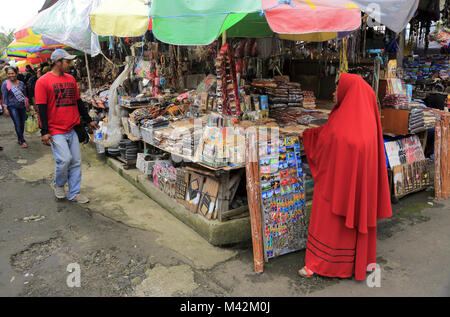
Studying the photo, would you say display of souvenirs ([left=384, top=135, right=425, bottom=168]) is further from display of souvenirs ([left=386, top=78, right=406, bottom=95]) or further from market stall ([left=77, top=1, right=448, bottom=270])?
display of souvenirs ([left=386, top=78, right=406, bottom=95])

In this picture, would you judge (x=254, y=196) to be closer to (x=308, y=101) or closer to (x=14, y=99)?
(x=308, y=101)

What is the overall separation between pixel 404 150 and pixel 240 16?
3363 mm

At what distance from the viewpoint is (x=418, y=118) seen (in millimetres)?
4449

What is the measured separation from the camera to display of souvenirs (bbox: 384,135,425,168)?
4.50 m

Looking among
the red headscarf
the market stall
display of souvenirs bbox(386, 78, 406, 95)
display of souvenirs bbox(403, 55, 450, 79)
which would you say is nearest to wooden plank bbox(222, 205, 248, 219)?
the market stall

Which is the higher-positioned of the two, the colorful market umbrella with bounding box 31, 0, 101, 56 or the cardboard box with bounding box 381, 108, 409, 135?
the colorful market umbrella with bounding box 31, 0, 101, 56

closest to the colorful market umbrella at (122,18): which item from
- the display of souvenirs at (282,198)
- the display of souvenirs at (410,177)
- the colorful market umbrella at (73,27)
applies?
the colorful market umbrella at (73,27)

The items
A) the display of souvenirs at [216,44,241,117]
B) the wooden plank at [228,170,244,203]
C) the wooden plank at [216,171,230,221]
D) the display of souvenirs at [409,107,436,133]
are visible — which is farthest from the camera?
the display of souvenirs at [409,107,436,133]

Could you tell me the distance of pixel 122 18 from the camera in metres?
3.71

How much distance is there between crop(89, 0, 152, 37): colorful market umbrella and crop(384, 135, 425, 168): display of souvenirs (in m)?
3.46

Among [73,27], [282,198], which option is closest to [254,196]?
[282,198]

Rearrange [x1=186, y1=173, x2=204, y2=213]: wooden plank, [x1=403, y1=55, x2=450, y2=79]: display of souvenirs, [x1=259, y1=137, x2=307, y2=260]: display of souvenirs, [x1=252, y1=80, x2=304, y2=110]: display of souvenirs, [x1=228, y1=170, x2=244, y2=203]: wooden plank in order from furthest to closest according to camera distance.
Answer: [x1=403, y1=55, x2=450, y2=79]: display of souvenirs, [x1=252, y1=80, x2=304, y2=110]: display of souvenirs, [x1=186, y1=173, x2=204, y2=213]: wooden plank, [x1=228, y1=170, x2=244, y2=203]: wooden plank, [x1=259, y1=137, x2=307, y2=260]: display of souvenirs
